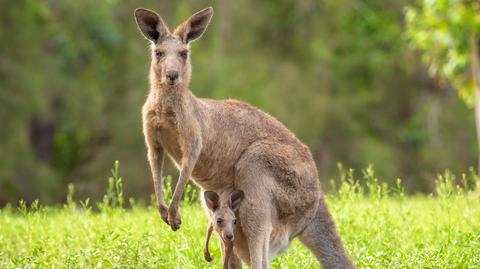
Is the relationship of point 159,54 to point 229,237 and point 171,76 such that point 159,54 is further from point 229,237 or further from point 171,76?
point 229,237

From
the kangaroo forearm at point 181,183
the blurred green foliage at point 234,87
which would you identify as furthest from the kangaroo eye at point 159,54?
the blurred green foliage at point 234,87

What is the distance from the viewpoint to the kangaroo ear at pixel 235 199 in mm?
7506

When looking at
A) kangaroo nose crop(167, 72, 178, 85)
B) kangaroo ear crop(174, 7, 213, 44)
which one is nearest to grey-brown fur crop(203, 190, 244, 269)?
kangaroo nose crop(167, 72, 178, 85)

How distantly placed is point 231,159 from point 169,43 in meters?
1.03

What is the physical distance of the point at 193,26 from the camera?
7.97 meters

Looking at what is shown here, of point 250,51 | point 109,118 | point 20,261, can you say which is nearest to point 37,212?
point 20,261

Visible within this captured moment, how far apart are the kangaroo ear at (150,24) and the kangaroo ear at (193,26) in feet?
0.47

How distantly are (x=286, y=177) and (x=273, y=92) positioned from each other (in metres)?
23.1

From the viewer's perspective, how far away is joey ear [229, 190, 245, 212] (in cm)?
751

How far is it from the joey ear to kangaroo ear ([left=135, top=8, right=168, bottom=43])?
1.36 m

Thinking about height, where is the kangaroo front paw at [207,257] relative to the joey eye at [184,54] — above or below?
below

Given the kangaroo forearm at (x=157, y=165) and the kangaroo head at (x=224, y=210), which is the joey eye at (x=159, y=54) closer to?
the kangaroo forearm at (x=157, y=165)

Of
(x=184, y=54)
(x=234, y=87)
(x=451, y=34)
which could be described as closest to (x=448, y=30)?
(x=451, y=34)

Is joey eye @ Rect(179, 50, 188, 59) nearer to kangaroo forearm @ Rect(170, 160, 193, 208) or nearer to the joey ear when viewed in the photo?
kangaroo forearm @ Rect(170, 160, 193, 208)
